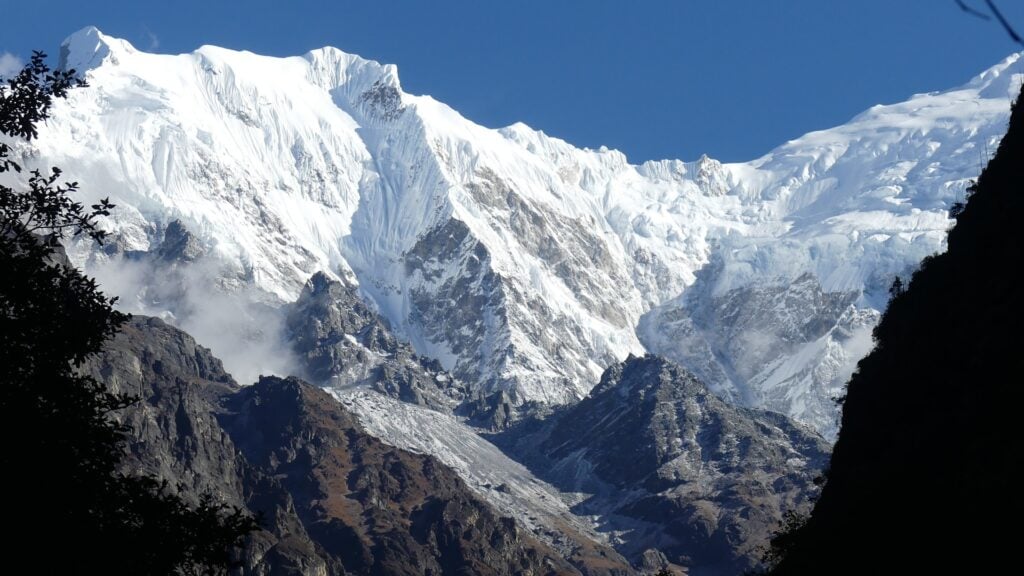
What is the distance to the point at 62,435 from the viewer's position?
35.0m

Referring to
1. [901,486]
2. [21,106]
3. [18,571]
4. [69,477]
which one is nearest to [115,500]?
[69,477]

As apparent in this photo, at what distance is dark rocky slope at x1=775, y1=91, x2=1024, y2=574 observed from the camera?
188ft

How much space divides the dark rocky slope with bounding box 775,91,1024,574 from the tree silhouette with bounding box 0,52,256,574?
30066 millimetres

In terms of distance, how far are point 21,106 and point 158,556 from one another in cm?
1286

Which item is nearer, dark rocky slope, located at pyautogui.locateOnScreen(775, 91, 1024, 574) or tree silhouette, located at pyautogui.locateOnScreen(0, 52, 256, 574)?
tree silhouette, located at pyautogui.locateOnScreen(0, 52, 256, 574)

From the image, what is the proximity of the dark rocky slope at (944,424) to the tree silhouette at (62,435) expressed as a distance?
3007 centimetres

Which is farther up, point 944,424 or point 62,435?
point 944,424

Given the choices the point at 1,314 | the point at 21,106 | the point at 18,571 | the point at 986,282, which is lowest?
the point at 18,571

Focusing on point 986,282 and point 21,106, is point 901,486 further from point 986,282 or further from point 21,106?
point 21,106

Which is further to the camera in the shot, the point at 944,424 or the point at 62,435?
the point at 944,424

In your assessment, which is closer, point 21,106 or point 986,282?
point 21,106

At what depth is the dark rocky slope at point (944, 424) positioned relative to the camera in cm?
5725

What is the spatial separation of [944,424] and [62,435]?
5159 centimetres

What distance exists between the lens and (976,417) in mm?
68938
